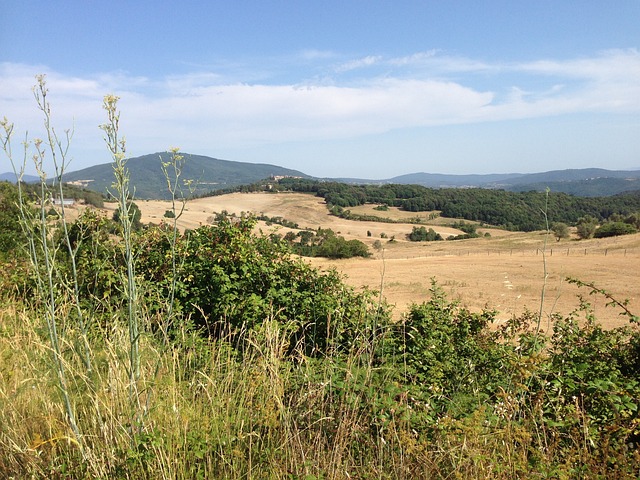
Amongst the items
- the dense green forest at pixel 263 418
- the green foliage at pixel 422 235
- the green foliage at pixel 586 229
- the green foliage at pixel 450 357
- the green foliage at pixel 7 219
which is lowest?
the green foliage at pixel 422 235

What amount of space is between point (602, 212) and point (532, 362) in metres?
97.2

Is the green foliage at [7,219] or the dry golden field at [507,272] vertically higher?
the green foliage at [7,219]

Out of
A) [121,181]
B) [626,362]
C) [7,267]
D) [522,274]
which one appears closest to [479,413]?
[121,181]

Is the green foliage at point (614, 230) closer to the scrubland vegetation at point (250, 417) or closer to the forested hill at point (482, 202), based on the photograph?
the forested hill at point (482, 202)

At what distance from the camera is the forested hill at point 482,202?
82.9 metres

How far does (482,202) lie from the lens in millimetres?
94250

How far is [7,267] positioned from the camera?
7.70 meters

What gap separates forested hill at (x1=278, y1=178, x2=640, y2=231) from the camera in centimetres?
8288

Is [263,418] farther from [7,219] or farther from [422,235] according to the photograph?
[422,235]

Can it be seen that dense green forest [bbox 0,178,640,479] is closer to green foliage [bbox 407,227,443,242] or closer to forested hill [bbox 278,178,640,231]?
green foliage [bbox 407,227,443,242]

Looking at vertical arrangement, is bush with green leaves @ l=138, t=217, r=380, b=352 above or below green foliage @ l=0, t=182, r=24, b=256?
below

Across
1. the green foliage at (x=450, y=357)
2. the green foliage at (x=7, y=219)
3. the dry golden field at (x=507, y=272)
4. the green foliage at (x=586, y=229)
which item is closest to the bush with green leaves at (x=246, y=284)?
the dry golden field at (x=507, y=272)

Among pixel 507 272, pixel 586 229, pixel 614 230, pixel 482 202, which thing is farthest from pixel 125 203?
pixel 482 202

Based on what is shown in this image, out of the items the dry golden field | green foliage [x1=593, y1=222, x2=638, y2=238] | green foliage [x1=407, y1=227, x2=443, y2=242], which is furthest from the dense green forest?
green foliage [x1=407, y1=227, x2=443, y2=242]
